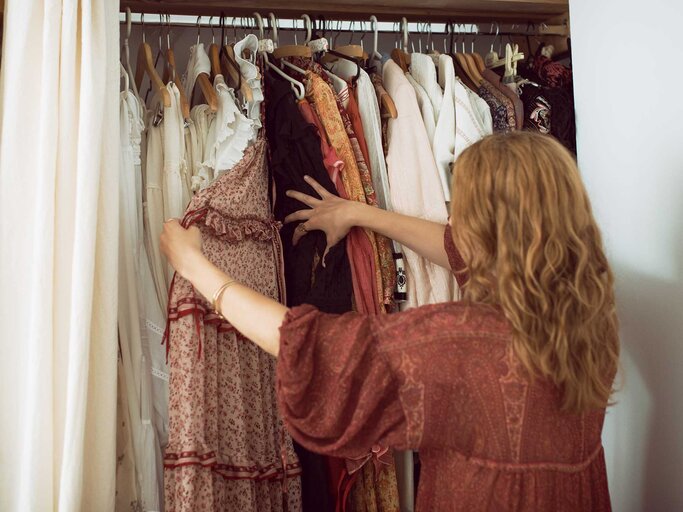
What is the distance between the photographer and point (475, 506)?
124 centimetres

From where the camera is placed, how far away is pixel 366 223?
1663mm

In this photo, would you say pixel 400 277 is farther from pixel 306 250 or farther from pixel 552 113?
pixel 552 113

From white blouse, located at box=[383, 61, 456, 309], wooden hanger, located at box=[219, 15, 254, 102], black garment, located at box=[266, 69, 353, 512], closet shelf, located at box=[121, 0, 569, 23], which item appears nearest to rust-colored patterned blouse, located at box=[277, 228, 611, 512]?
black garment, located at box=[266, 69, 353, 512]

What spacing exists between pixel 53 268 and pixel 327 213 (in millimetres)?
599

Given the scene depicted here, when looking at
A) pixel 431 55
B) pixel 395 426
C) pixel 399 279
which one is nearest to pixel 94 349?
pixel 395 426

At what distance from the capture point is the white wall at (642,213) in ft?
5.16

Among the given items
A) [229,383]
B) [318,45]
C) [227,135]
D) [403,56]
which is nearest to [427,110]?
[403,56]

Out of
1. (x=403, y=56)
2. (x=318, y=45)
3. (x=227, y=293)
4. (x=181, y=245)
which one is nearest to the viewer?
(x=227, y=293)

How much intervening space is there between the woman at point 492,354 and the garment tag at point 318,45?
70 cm

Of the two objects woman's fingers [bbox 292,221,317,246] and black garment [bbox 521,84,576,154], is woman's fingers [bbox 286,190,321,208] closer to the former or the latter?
woman's fingers [bbox 292,221,317,246]

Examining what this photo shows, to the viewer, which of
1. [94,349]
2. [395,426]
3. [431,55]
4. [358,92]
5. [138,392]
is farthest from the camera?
[431,55]

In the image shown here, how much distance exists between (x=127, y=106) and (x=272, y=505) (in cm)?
94

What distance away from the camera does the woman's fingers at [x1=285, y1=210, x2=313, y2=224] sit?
5.51ft

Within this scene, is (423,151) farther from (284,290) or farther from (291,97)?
(284,290)
